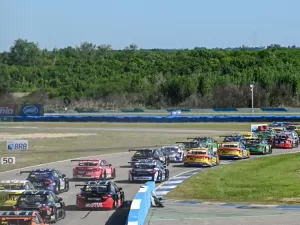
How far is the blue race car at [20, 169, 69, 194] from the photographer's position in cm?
3212

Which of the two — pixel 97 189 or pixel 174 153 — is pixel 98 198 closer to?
pixel 97 189

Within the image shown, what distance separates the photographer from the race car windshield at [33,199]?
972 inches

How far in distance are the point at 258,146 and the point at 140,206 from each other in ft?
115

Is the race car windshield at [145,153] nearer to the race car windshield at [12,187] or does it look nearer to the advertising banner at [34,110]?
the race car windshield at [12,187]

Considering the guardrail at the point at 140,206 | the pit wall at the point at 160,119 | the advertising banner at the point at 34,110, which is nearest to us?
the guardrail at the point at 140,206

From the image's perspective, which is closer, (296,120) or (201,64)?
(296,120)

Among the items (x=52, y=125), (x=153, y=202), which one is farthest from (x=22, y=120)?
(x=153, y=202)

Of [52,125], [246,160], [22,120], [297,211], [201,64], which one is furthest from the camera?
[201,64]

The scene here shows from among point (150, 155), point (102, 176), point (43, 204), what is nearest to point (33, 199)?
point (43, 204)

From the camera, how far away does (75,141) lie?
69.4 m

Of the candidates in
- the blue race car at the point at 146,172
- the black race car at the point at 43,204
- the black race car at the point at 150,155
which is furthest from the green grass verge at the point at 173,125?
the black race car at the point at 43,204

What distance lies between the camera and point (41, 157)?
2115 inches

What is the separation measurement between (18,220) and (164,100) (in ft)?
428

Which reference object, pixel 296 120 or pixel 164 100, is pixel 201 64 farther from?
pixel 296 120
